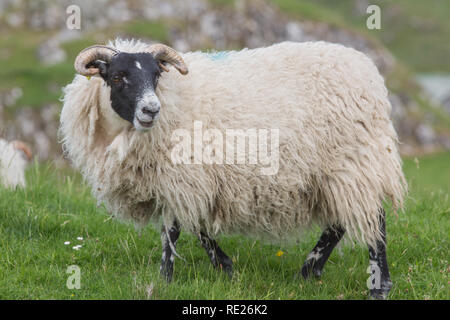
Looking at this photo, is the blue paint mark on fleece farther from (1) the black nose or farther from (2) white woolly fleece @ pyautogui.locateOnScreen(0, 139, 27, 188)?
(2) white woolly fleece @ pyautogui.locateOnScreen(0, 139, 27, 188)

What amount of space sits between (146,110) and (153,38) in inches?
760

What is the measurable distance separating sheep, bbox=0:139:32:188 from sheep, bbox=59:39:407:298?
2.59 metres

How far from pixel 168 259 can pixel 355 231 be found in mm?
1498

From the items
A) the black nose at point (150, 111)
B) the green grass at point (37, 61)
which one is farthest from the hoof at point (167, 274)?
the green grass at point (37, 61)

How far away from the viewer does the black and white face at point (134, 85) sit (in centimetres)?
396

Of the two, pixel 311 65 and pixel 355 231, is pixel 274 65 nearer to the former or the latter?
pixel 311 65

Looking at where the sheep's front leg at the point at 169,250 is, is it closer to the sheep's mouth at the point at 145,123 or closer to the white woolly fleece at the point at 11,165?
the sheep's mouth at the point at 145,123

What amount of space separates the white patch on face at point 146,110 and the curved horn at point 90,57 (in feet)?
1.59

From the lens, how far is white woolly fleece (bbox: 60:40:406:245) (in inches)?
169

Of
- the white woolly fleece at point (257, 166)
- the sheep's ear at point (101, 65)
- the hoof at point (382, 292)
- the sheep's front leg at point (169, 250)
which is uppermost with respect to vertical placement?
the sheep's ear at point (101, 65)

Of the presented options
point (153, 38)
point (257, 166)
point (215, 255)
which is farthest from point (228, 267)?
point (153, 38)

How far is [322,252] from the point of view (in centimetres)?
477

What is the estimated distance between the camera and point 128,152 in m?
4.26
